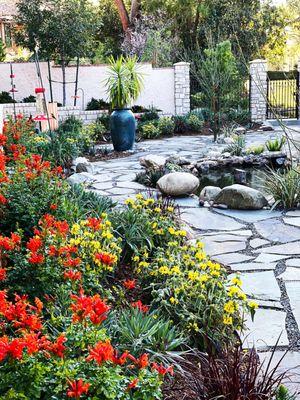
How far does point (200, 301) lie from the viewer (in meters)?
3.31

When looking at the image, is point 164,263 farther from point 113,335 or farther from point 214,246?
point 214,246

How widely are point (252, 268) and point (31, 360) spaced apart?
9.84 ft

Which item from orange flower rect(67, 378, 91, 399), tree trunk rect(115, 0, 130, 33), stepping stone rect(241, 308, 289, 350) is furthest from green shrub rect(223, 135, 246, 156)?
tree trunk rect(115, 0, 130, 33)

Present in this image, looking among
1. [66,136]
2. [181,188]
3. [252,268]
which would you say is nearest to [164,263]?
[252,268]

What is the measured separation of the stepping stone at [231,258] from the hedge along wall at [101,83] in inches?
441

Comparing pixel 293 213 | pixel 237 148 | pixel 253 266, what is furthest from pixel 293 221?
pixel 237 148

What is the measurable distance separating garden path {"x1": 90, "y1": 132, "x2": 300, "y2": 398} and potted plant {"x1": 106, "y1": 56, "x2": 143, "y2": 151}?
310 centimetres

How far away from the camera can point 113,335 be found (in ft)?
9.45

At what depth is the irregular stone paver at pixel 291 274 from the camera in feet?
14.7

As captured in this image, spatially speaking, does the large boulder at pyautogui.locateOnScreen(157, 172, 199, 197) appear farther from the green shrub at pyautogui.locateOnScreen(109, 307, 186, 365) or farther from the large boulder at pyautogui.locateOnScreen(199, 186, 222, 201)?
the green shrub at pyautogui.locateOnScreen(109, 307, 186, 365)

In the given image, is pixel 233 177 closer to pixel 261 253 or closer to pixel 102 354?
pixel 261 253

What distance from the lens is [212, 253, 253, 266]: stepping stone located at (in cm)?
492

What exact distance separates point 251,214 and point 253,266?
188cm

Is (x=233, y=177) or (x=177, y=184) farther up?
(x=177, y=184)
